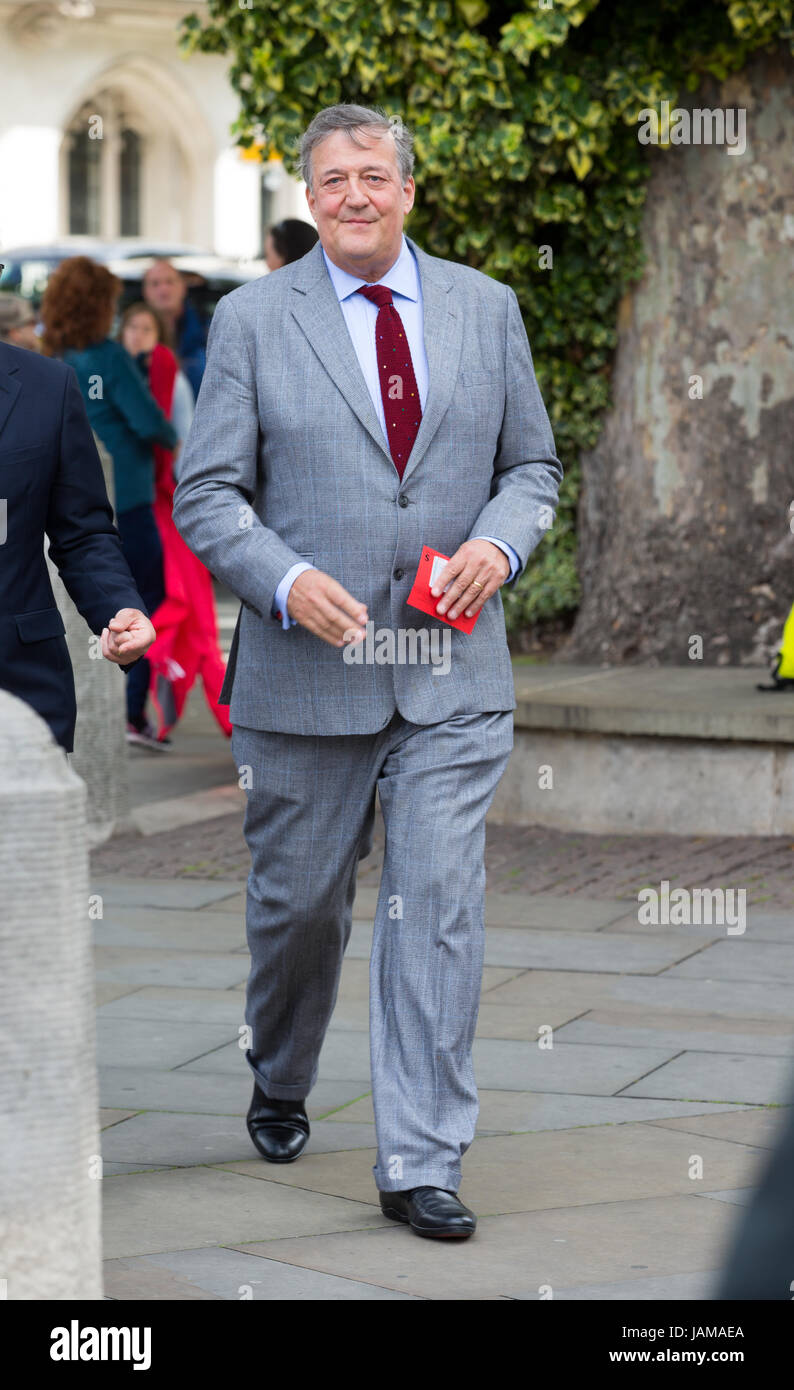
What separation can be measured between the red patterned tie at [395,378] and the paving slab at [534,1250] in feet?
4.44

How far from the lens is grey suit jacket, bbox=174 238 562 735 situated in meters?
3.91

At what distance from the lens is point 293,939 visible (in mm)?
4070

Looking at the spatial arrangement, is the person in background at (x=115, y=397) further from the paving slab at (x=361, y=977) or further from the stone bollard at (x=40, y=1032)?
the stone bollard at (x=40, y=1032)

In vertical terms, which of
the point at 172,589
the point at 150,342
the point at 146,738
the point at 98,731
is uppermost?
the point at 150,342

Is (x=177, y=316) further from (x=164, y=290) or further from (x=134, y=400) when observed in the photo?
(x=134, y=400)

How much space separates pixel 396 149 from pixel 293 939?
1.47 m

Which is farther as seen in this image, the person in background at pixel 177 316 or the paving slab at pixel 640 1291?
the person in background at pixel 177 316

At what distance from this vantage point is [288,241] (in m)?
7.34

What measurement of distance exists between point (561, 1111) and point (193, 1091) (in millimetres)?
802

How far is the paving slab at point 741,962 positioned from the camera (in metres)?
5.75

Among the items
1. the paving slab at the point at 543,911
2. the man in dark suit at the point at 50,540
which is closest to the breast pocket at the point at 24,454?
the man in dark suit at the point at 50,540

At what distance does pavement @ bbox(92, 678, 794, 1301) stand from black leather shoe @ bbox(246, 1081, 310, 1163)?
3cm

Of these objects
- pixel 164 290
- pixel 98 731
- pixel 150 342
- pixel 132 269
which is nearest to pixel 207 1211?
pixel 98 731

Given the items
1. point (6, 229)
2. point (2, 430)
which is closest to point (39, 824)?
point (2, 430)
